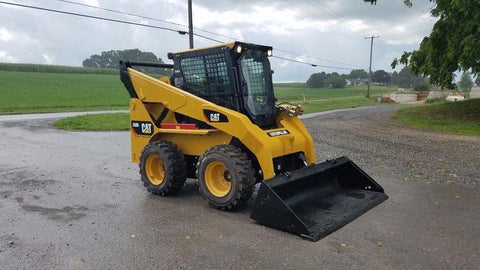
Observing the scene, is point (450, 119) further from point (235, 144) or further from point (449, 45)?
point (235, 144)

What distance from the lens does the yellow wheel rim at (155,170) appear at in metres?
6.48

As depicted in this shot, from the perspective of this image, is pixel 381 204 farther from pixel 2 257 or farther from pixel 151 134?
pixel 2 257

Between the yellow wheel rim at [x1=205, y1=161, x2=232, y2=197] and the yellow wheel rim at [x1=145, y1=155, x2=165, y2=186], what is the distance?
1129 mm

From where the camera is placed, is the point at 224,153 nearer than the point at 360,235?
No

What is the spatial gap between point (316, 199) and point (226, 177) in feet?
4.38

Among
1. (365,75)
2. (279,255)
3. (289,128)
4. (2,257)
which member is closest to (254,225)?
(279,255)

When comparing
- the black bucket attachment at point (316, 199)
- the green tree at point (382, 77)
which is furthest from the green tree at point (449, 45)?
the green tree at point (382, 77)

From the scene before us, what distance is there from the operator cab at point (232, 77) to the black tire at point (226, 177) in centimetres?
82

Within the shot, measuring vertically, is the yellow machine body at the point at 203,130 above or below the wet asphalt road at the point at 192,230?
above

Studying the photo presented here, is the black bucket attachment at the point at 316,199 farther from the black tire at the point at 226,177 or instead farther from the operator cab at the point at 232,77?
the operator cab at the point at 232,77

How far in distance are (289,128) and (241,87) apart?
3.28ft

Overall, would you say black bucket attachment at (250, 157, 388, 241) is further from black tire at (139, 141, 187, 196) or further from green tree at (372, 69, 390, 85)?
green tree at (372, 69, 390, 85)

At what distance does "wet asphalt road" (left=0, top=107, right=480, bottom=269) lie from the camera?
159 inches

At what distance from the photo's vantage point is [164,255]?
13.6 ft
